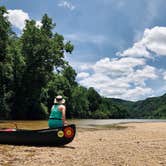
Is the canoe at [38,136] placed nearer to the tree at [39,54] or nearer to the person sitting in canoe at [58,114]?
the person sitting in canoe at [58,114]

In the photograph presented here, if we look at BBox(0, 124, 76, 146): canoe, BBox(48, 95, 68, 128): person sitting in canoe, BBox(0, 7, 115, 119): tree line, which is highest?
BBox(0, 7, 115, 119): tree line

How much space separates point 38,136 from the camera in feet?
39.9

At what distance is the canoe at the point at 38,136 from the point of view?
1214cm

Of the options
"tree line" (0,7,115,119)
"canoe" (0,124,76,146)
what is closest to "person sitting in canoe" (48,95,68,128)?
"canoe" (0,124,76,146)

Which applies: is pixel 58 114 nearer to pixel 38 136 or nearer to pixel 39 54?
pixel 38 136

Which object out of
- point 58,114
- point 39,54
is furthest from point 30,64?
point 58,114

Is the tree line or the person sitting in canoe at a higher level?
the tree line

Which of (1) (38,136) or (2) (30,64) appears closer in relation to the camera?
(1) (38,136)

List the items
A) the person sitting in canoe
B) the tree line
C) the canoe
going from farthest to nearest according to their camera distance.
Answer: the tree line, the person sitting in canoe, the canoe

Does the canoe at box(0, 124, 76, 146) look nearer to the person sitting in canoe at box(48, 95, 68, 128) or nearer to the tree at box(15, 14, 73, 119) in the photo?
the person sitting in canoe at box(48, 95, 68, 128)

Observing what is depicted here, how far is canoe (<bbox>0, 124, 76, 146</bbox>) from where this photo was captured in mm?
12138

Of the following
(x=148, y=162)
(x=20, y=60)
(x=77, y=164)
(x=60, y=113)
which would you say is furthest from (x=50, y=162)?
(x=20, y=60)

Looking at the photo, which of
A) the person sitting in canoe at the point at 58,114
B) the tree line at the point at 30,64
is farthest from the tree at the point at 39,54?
the person sitting in canoe at the point at 58,114

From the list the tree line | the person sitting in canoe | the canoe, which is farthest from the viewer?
the tree line
